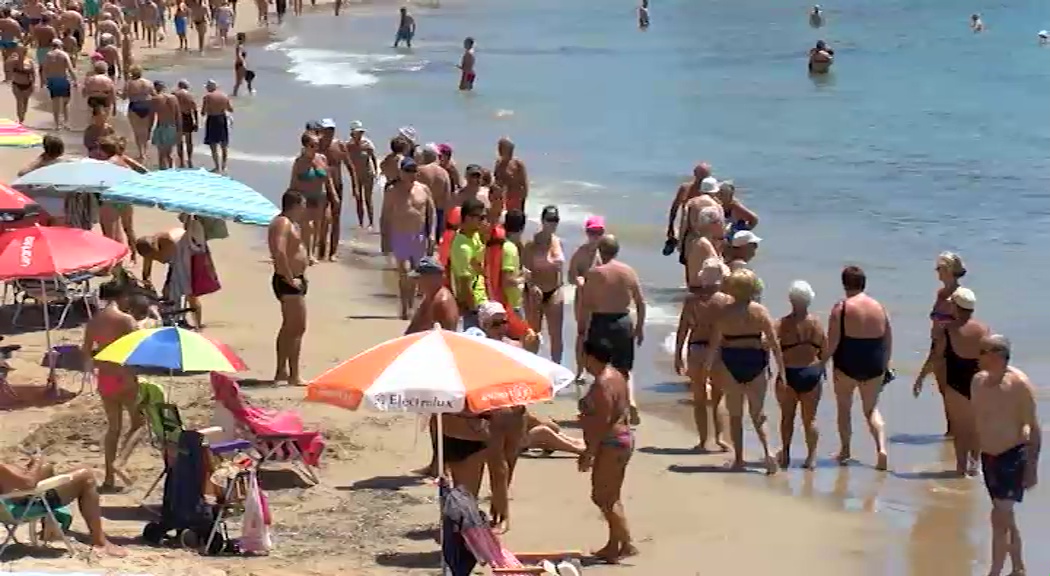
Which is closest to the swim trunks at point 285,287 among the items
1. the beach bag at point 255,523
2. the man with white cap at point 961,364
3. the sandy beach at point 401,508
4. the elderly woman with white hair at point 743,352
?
the sandy beach at point 401,508

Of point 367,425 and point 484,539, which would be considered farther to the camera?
point 367,425

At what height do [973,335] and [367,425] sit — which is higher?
[973,335]

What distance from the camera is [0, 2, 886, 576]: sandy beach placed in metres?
8.34

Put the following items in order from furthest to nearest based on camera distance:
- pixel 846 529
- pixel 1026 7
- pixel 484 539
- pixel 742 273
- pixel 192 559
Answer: pixel 1026 7
pixel 742 273
pixel 846 529
pixel 192 559
pixel 484 539

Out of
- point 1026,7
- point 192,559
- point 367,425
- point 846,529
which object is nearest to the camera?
point 192,559

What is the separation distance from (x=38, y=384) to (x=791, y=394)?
5190mm

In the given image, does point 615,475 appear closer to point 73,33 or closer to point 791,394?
point 791,394

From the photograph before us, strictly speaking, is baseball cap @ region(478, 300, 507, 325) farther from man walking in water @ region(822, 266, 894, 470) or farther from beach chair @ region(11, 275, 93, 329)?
beach chair @ region(11, 275, 93, 329)

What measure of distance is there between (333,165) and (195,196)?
5169mm

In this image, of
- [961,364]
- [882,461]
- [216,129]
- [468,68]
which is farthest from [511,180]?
[468,68]

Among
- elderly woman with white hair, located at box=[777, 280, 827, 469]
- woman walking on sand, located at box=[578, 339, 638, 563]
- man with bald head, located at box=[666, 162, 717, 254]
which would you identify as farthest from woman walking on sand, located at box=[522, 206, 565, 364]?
woman walking on sand, located at box=[578, 339, 638, 563]

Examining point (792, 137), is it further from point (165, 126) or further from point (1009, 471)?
point (1009, 471)

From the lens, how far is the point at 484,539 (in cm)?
736

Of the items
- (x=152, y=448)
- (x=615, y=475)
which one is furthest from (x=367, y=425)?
(x=615, y=475)
